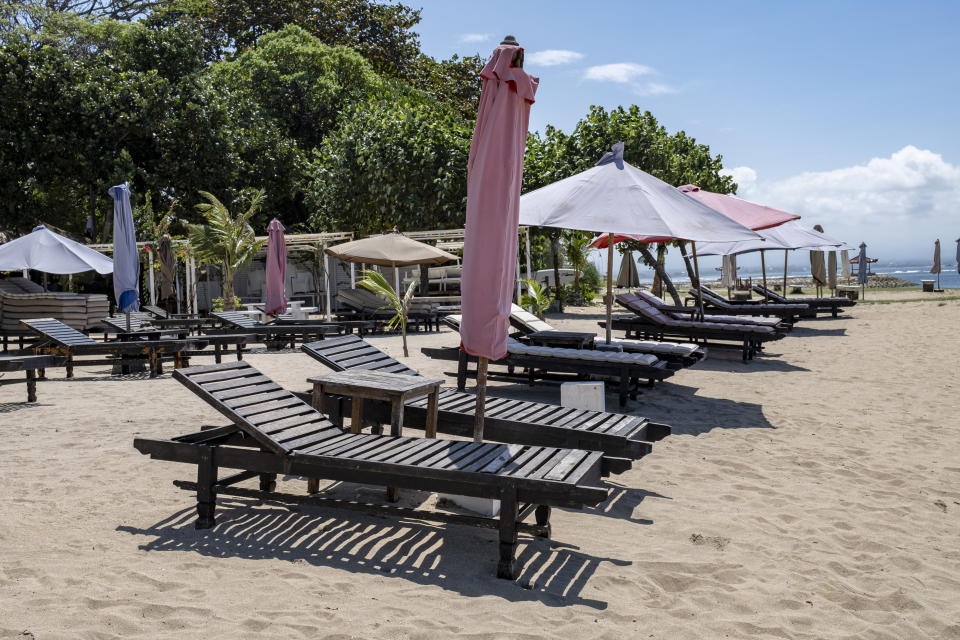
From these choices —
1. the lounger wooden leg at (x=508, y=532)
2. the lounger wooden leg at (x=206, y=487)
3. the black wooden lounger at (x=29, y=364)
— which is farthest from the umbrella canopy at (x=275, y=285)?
the lounger wooden leg at (x=508, y=532)

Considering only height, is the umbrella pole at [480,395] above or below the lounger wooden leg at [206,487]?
above

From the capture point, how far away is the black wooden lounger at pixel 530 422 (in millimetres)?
4496

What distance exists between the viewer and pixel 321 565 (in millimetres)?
3621

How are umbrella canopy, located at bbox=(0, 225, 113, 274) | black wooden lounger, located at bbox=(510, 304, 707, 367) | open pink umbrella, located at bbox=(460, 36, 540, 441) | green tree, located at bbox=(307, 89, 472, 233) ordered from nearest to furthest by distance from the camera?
open pink umbrella, located at bbox=(460, 36, 540, 441), black wooden lounger, located at bbox=(510, 304, 707, 367), umbrella canopy, located at bbox=(0, 225, 113, 274), green tree, located at bbox=(307, 89, 472, 233)

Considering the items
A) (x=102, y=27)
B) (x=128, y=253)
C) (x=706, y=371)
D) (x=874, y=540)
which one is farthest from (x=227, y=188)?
(x=874, y=540)

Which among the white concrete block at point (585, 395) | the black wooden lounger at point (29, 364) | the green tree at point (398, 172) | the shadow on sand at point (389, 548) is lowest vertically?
the shadow on sand at point (389, 548)

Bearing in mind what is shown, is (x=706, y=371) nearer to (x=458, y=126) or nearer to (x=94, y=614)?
(x=94, y=614)

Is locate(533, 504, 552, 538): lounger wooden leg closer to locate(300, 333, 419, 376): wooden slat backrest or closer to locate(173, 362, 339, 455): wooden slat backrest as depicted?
locate(173, 362, 339, 455): wooden slat backrest

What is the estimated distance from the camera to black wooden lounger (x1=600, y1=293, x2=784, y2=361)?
10.8m

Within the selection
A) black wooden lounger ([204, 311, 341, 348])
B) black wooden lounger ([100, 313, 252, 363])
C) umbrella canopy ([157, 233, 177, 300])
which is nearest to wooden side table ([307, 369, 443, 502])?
black wooden lounger ([100, 313, 252, 363])

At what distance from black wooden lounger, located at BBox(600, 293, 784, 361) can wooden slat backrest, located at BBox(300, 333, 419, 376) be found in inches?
211

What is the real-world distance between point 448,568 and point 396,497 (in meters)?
1.05

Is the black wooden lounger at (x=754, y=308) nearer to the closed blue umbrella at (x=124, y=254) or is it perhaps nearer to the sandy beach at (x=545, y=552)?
the sandy beach at (x=545, y=552)

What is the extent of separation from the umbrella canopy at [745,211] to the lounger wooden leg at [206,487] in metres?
8.04
